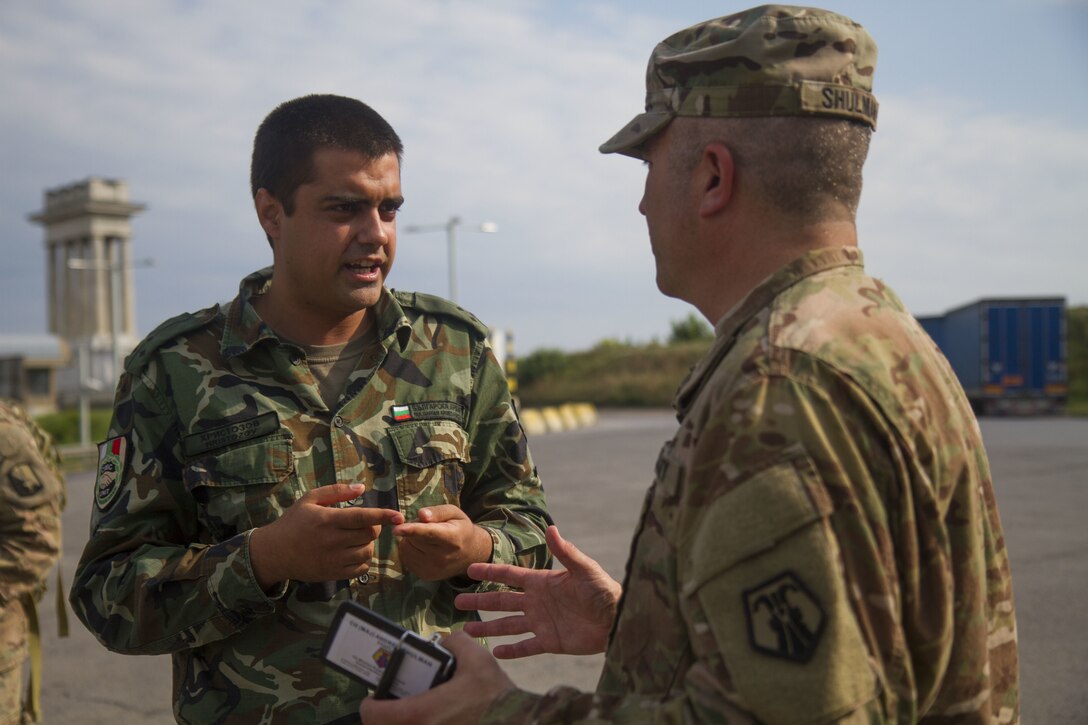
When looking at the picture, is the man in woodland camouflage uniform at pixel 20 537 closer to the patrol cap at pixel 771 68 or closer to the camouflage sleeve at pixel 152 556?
the camouflage sleeve at pixel 152 556

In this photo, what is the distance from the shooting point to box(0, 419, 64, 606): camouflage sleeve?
143 inches

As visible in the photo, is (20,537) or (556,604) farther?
(20,537)

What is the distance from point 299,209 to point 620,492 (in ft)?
38.1

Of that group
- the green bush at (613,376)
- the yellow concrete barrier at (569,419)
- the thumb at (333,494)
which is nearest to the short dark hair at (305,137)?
the thumb at (333,494)

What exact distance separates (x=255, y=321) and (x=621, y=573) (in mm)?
5949

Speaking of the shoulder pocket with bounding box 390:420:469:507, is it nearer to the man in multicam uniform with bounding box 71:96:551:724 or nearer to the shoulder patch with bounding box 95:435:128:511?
the man in multicam uniform with bounding box 71:96:551:724

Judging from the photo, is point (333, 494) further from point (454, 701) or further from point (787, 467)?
point (787, 467)

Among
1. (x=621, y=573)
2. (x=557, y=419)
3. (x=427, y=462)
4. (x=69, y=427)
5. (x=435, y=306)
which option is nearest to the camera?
(x=427, y=462)

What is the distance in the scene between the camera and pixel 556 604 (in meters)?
2.29

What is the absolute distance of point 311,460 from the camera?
263 centimetres

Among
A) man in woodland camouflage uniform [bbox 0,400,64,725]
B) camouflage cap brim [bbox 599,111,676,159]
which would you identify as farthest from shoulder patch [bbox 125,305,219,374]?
camouflage cap brim [bbox 599,111,676,159]

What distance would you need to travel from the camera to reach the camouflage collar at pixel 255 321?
2.71 meters

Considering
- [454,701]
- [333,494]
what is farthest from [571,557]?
[454,701]

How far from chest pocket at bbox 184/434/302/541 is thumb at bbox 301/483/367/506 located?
358mm
